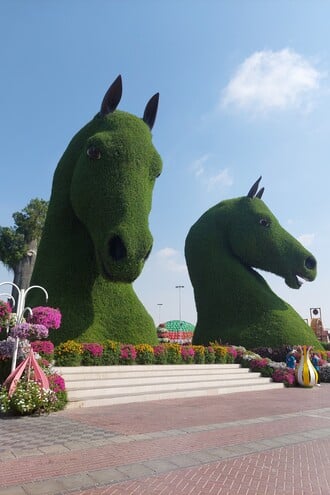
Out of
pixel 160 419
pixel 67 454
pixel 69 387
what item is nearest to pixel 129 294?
pixel 69 387

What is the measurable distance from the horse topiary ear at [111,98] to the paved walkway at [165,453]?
9.79 meters

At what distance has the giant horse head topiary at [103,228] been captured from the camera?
12.0 metres

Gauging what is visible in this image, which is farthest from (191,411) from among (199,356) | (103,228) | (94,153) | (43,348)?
(94,153)

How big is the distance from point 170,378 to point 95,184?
21.0 feet

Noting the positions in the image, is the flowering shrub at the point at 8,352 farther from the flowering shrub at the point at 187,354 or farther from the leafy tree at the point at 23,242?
the leafy tree at the point at 23,242

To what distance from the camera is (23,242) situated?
2983 centimetres

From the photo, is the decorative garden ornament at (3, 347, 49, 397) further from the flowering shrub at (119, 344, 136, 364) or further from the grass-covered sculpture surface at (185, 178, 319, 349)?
the grass-covered sculpture surface at (185, 178, 319, 349)

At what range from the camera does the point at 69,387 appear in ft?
32.5

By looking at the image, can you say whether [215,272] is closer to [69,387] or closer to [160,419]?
[69,387]

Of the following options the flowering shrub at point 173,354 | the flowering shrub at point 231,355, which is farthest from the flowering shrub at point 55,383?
the flowering shrub at point 231,355

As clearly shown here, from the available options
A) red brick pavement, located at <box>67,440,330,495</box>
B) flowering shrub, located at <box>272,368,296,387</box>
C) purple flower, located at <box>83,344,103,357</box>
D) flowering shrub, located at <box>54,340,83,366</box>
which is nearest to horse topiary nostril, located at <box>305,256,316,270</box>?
flowering shrub, located at <box>272,368,296,387</box>

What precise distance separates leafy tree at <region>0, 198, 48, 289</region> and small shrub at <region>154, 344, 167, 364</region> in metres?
15.9

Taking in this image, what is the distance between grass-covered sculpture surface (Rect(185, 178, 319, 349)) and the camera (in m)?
19.9

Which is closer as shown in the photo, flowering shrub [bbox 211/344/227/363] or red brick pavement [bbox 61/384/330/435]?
red brick pavement [bbox 61/384/330/435]
